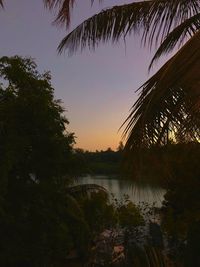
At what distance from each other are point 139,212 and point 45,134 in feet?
18.6

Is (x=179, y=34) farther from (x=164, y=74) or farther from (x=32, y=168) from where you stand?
(x=32, y=168)

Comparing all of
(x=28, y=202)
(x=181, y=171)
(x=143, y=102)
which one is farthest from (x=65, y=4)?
(x=28, y=202)

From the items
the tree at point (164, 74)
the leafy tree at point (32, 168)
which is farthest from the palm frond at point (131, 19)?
the leafy tree at point (32, 168)

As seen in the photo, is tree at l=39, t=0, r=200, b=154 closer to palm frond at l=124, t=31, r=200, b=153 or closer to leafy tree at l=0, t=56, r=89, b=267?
palm frond at l=124, t=31, r=200, b=153

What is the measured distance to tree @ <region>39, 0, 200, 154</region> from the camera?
4.57 m

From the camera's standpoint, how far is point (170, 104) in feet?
16.8

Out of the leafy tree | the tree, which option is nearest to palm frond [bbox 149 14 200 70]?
the tree

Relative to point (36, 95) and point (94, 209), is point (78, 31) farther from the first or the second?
point (94, 209)

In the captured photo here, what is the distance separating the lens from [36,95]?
1129 cm

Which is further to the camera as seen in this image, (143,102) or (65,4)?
(65,4)

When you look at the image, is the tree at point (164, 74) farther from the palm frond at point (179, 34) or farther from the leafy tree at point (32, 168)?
the leafy tree at point (32, 168)

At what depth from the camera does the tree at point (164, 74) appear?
4.57m

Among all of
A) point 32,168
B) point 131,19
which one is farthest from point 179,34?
point 32,168

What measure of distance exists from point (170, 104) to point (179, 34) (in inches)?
42.5
